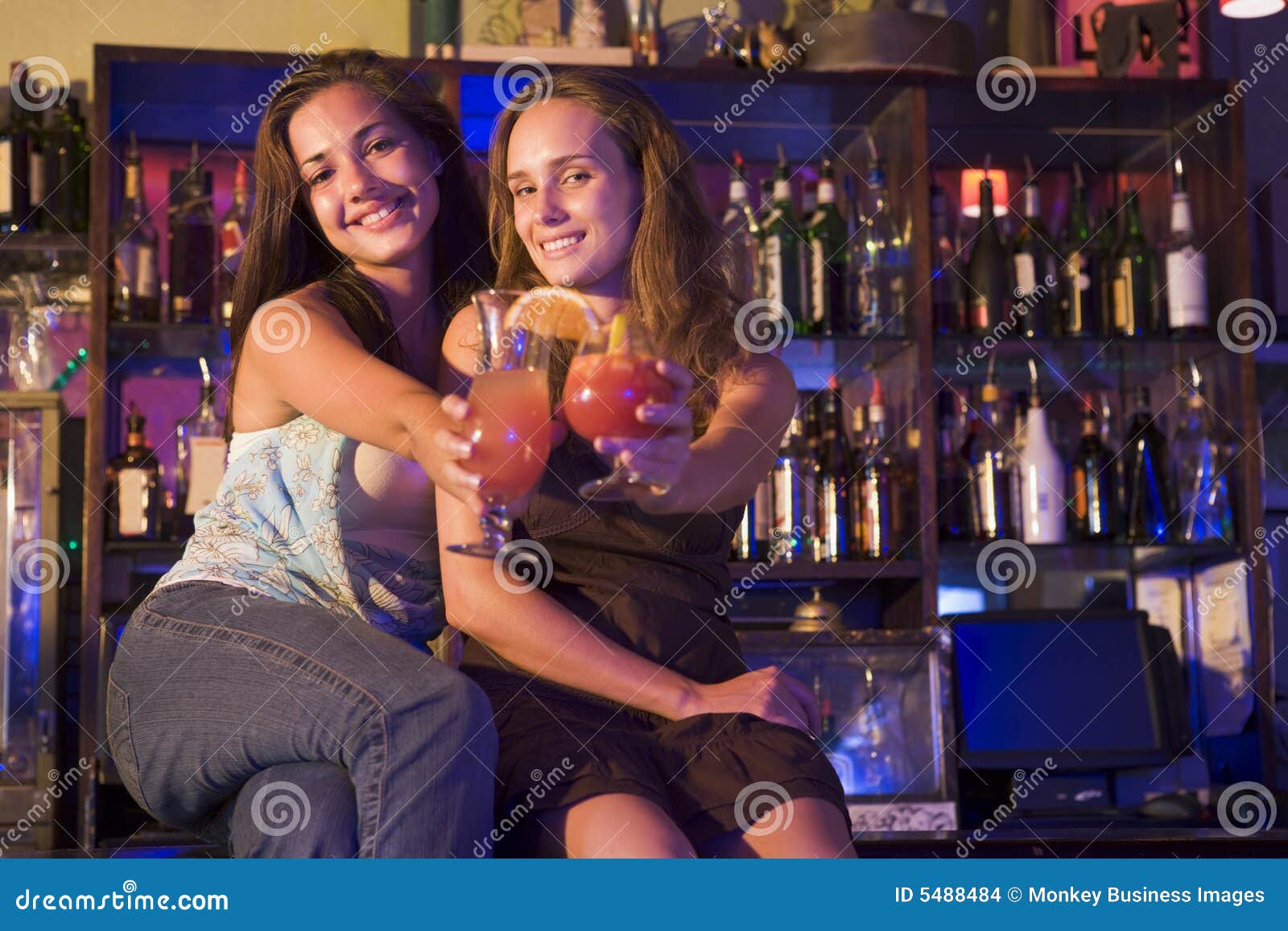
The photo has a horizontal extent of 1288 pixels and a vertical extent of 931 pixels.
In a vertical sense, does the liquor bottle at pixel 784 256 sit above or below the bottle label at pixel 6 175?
below

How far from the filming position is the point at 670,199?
1518mm

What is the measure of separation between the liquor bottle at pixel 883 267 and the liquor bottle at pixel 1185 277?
541mm

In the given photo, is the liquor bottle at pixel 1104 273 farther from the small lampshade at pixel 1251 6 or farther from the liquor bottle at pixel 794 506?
the liquor bottle at pixel 794 506

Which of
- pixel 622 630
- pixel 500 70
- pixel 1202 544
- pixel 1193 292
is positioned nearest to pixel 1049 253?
pixel 1193 292

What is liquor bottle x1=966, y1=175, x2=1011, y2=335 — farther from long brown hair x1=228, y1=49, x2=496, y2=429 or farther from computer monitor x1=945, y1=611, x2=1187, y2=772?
long brown hair x1=228, y1=49, x2=496, y2=429

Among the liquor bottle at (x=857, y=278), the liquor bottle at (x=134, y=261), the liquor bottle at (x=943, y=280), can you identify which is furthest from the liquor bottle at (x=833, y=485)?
the liquor bottle at (x=134, y=261)

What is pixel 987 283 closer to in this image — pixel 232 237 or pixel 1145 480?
pixel 1145 480

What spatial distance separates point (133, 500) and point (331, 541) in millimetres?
1436

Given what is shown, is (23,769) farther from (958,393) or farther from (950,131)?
(950,131)

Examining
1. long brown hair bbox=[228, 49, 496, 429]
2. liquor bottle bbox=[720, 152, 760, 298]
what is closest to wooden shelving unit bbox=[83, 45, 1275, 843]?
liquor bottle bbox=[720, 152, 760, 298]

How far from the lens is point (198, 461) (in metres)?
2.64

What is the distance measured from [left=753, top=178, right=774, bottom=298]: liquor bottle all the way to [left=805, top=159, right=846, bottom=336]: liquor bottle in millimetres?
87

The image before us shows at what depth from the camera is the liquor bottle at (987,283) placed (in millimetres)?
2812

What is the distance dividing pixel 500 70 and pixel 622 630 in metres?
1.55
